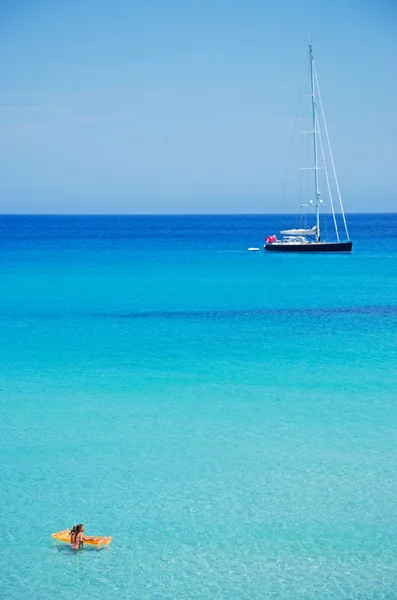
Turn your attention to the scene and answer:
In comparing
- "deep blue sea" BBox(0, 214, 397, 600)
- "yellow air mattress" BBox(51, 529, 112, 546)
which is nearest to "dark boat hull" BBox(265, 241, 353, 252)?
"deep blue sea" BBox(0, 214, 397, 600)

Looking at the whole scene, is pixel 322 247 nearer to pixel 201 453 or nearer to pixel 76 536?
pixel 201 453

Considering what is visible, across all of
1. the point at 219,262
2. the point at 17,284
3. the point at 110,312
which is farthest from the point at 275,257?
the point at 110,312

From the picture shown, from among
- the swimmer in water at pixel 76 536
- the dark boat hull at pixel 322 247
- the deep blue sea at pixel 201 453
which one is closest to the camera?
the deep blue sea at pixel 201 453

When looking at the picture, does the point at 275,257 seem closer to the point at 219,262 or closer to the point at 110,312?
the point at 219,262

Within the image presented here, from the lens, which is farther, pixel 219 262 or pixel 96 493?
pixel 219 262

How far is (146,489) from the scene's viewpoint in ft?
42.1

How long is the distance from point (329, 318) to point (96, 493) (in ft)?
57.3

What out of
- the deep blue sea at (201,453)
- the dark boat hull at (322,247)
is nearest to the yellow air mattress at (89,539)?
the deep blue sea at (201,453)

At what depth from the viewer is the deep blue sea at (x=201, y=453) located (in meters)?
10.3

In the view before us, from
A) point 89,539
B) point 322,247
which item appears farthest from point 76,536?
point 322,247

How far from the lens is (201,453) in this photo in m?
14.4

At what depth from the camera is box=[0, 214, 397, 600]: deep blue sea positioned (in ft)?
33.8

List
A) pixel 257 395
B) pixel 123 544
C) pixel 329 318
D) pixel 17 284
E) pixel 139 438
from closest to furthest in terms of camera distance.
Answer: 1. pixel 123 544
2. pixel 139 438
3. pixel 257 395
4. pixel 329 318
5. pixel 17 284

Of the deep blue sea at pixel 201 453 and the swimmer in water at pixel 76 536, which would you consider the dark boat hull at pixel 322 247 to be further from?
the swimmer in water at pixel 76 536
